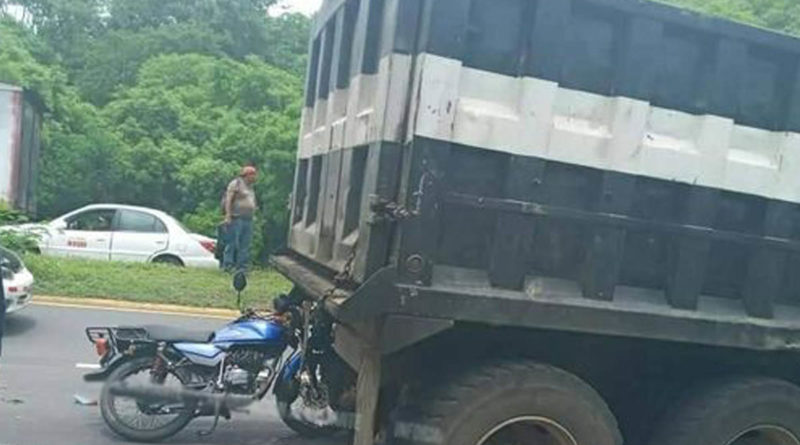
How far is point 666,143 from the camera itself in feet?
13.6

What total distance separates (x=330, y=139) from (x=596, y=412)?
7.18 ft

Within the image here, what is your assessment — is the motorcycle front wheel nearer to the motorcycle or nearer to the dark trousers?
the motorcycle

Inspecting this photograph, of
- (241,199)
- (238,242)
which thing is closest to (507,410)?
(241,199)

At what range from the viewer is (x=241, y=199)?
1201cm

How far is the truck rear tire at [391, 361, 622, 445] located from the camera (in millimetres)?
3887

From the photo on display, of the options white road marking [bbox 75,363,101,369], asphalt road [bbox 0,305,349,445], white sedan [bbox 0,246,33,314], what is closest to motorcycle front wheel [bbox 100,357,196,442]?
asphalt road [bbox 0,305,349,445]

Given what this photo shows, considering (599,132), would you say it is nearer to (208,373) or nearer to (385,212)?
(385,212)

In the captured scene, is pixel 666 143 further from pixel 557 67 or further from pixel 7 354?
pixel 7 354

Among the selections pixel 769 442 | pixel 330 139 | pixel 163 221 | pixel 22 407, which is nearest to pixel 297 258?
pixel 330 139

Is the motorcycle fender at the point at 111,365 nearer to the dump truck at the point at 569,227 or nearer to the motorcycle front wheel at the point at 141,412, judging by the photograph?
the motorcycle front wheel at the point at 141,412

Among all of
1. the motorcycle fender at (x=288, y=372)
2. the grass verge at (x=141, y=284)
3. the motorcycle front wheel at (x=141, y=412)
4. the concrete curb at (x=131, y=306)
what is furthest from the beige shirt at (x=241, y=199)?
the motorcycle fender at (x=288, y=372)

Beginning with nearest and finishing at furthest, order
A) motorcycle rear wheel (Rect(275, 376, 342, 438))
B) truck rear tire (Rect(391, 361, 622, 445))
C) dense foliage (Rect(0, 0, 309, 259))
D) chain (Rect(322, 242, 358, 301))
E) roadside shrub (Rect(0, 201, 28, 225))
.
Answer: truck rear tire (Rect(391, 361, 622, 445)) < chain (Rect(322, 242, 358, 301)) < motorcycle rear wheel (Rect(275, 376, 342, 438)) < roadside shrub (Rect(0, 201, 28, 225)) < dense foliage (Rect(0, 0, 309, 259))

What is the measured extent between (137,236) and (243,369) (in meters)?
9.63

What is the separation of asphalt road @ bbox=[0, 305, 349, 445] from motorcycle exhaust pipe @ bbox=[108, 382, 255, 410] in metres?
0.21
